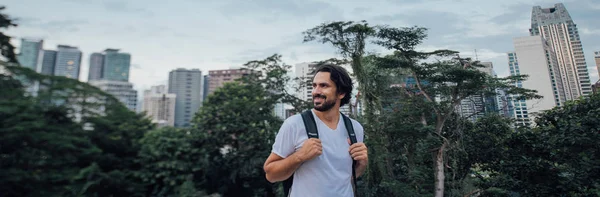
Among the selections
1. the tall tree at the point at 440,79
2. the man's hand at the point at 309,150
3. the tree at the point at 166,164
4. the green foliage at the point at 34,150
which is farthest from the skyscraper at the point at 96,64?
the man's hand at the point at 309,150

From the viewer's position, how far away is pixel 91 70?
2419 inches

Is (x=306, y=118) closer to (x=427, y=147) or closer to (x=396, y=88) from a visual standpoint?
(x=427, y=147)

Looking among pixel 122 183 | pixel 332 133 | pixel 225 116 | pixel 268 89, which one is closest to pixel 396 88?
pixel 268 89

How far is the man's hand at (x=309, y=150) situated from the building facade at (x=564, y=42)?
6.85 meters

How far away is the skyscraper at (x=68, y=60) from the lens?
4791 cm

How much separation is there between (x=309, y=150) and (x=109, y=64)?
77.6 metres

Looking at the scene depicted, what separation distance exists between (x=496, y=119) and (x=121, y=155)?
401 inches

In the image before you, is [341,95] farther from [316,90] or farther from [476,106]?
[476,106]

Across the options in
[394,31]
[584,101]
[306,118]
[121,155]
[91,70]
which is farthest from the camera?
[91,70]

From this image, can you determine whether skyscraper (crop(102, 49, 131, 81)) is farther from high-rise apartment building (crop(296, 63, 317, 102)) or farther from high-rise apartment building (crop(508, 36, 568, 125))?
high-rise apartment building (crop(508, 36, 568, 125))

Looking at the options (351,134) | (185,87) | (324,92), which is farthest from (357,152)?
(185,87)

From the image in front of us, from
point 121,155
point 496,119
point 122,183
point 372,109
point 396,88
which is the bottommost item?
point 122,183

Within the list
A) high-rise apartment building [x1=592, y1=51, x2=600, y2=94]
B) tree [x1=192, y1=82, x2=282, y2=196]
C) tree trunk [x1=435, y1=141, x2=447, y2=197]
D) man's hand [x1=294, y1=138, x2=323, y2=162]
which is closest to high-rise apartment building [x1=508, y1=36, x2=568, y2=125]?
high-rise apartment building [x1=592, y1=51, x2=600, y2=94]

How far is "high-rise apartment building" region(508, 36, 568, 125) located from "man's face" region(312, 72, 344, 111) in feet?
19.5
